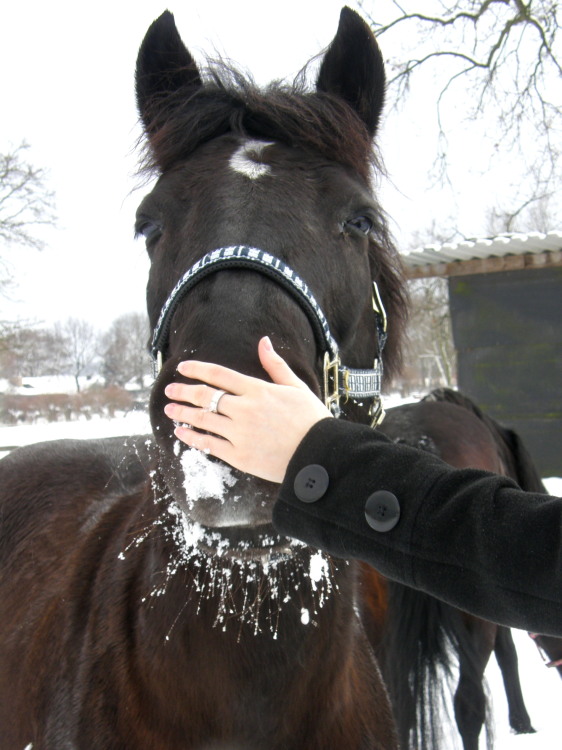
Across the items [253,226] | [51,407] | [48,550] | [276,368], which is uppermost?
[253,226]

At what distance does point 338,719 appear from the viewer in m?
1.50

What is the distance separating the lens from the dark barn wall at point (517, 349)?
27.8ft

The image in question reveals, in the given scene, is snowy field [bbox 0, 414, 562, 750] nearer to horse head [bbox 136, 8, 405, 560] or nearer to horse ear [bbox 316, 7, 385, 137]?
horse head [bbox 136, 8, 405, 560]

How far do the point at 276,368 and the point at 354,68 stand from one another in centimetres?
144

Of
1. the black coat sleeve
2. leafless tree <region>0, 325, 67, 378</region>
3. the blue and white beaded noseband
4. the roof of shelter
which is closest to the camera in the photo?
the black coat sleeve

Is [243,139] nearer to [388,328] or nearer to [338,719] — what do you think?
[388,328]

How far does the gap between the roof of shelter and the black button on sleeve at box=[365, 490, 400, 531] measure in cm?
712

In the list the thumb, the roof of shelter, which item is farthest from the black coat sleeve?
the roof of shelter

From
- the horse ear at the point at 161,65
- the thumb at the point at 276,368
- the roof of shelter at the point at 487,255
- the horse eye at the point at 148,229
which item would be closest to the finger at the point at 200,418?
the thumb at the point at 276,368

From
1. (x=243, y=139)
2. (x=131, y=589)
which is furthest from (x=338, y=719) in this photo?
(x=243, y=139)

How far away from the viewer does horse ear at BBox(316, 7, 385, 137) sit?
1.95 m

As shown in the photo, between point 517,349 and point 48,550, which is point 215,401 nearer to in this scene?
point 48,550

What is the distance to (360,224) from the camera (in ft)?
5.61

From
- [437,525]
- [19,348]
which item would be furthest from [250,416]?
[19,348]
